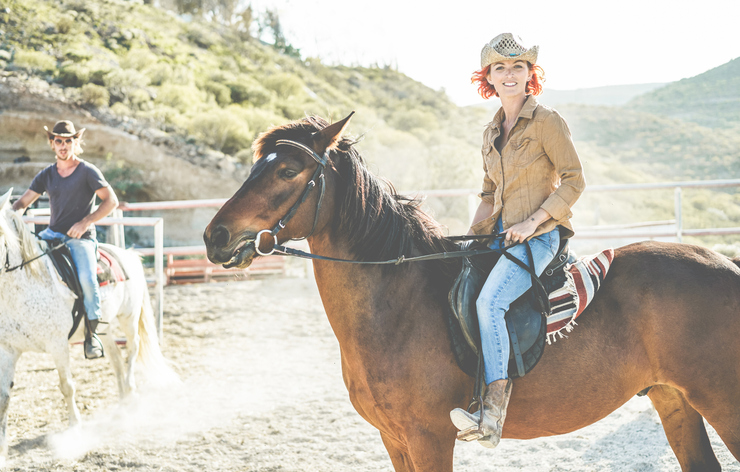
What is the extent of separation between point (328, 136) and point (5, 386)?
3786 millimetres

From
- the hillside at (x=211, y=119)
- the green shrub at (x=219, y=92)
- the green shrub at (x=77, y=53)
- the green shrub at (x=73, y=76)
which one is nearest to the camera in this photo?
the hillside at (x=211, y=119)

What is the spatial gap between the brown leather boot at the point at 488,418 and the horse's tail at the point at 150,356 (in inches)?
179

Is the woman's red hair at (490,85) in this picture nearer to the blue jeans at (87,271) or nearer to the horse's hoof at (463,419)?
the horse's hoof at (463,419)

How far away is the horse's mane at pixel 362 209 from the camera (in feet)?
7.65

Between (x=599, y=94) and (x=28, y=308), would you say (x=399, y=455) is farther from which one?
(x=599, y=94)

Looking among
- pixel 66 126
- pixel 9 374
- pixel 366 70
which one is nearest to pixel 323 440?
pixel 9 374

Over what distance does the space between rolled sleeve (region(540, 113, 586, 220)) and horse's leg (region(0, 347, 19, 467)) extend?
438cm

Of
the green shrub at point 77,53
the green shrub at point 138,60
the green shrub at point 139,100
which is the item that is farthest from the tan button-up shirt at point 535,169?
the green shrub at point 138,60

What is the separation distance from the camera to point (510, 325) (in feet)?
7.61

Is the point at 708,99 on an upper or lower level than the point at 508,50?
upper

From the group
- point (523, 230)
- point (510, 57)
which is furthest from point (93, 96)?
point (523, 230)

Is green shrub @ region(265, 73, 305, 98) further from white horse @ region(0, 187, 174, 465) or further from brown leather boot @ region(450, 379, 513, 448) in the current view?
brown leather boot @ region(450, 379, 513, 448)

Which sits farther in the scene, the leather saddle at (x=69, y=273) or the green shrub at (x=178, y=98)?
the green shrub at (x=178, y=98)

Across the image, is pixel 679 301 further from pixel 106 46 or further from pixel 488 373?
pixel 106 46
